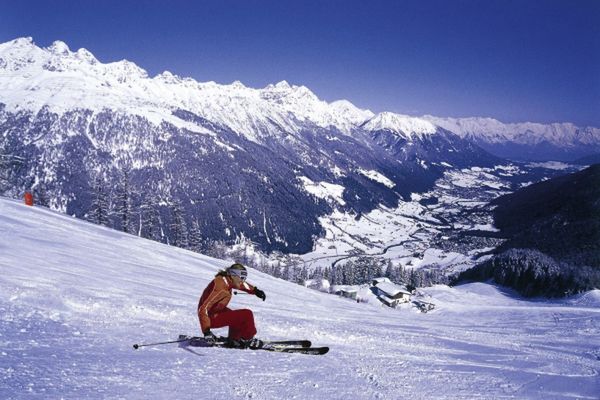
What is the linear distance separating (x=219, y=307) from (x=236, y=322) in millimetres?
700

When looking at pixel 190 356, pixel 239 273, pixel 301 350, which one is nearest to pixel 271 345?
pixel 301 350

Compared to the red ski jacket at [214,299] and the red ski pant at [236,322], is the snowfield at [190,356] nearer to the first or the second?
the red ski pant at [236,322]

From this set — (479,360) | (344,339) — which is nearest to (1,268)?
(344,339)

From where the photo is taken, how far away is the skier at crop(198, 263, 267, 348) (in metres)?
10.0


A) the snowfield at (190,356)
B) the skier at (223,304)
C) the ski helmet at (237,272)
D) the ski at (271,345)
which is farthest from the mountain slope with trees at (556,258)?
the ski helmet at (237,272)

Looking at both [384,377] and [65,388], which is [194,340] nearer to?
[65,388]

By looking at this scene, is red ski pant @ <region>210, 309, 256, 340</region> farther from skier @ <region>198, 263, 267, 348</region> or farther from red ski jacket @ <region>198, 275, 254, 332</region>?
red ski jacket @ <region>198, 275, 254, 332</region>

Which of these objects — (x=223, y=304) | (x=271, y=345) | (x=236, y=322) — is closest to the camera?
(x=223, y=304)

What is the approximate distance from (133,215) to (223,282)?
63596 millimetres

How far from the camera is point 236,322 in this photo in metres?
10.5

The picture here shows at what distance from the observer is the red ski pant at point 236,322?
10195 mm

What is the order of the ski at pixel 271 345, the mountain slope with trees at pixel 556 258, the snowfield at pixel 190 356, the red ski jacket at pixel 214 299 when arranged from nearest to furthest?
1. the snowfield at pixel 190 356
2. the red ski jacket at pixel 214 299
3. the ski at pixel 271 345
4. the mountain slope with trees at pixel 556 258

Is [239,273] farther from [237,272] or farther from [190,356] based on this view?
[190,356]

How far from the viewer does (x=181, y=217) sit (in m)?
73.9
